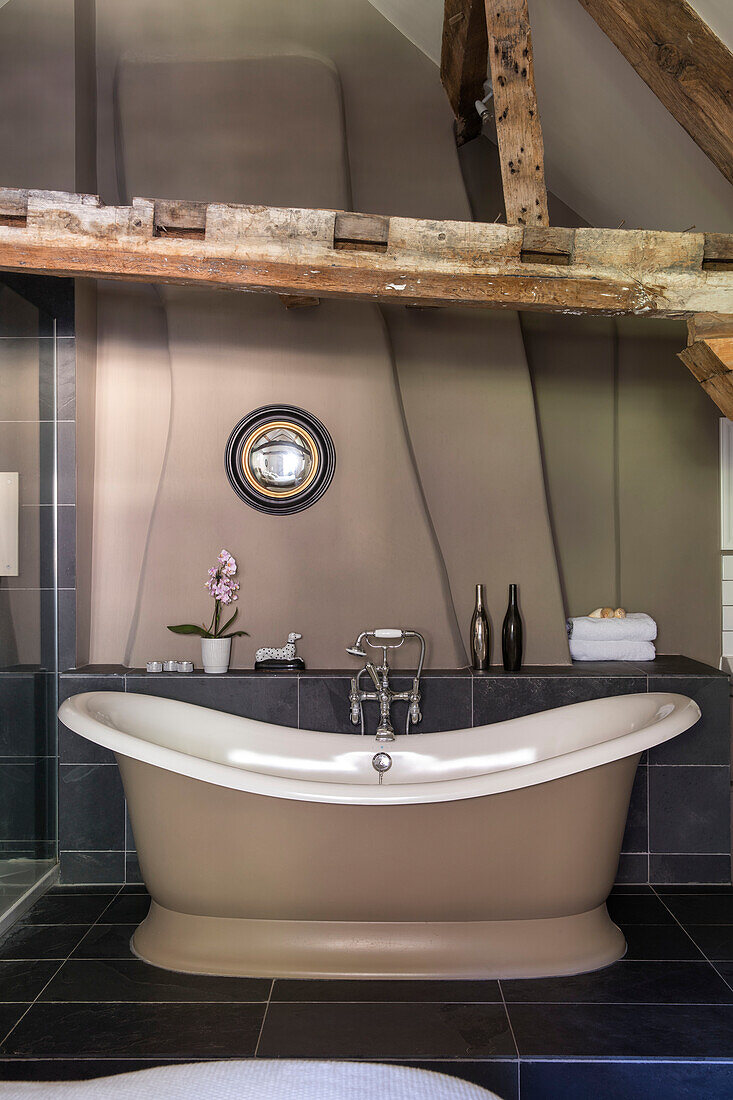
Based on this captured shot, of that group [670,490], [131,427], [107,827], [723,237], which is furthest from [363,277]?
[107,827]

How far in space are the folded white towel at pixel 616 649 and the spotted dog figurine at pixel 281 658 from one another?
1121 mm

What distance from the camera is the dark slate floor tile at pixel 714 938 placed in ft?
8.46

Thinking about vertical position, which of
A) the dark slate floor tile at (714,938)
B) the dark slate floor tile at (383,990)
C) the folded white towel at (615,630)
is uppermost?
the folded white towel at (615,630)

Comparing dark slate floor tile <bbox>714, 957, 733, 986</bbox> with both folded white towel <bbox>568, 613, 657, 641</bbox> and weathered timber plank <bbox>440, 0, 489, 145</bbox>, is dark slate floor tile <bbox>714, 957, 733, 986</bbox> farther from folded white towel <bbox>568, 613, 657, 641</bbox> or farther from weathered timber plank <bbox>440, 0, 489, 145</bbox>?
weathered timber plank <bbox>440, 0, 489, 145</bbox>

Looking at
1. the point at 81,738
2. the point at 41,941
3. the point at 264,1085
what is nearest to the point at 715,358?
the point at 264,1085

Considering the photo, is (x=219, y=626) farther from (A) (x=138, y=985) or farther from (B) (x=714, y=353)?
(B) (x=714, y=353)

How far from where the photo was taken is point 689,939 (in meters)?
2.68

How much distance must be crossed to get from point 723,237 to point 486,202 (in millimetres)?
1422

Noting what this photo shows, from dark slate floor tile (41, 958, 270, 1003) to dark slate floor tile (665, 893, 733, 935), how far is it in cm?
142

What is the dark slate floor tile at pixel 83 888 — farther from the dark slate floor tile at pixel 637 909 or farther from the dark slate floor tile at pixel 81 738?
the dark slate floor tile at pixel 637 909

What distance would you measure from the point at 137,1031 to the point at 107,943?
57cm

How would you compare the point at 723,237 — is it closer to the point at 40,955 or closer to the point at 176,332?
the point at 176,332

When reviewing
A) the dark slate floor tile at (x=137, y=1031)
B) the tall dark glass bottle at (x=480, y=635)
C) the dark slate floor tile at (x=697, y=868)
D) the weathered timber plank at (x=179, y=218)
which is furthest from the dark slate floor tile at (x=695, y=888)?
A: the weathered timber plank at (x=179, y=218)

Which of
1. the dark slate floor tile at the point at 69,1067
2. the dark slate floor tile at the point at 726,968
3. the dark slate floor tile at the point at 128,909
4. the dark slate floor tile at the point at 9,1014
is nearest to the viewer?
the dark slate floor tile at the point at 69,1067
